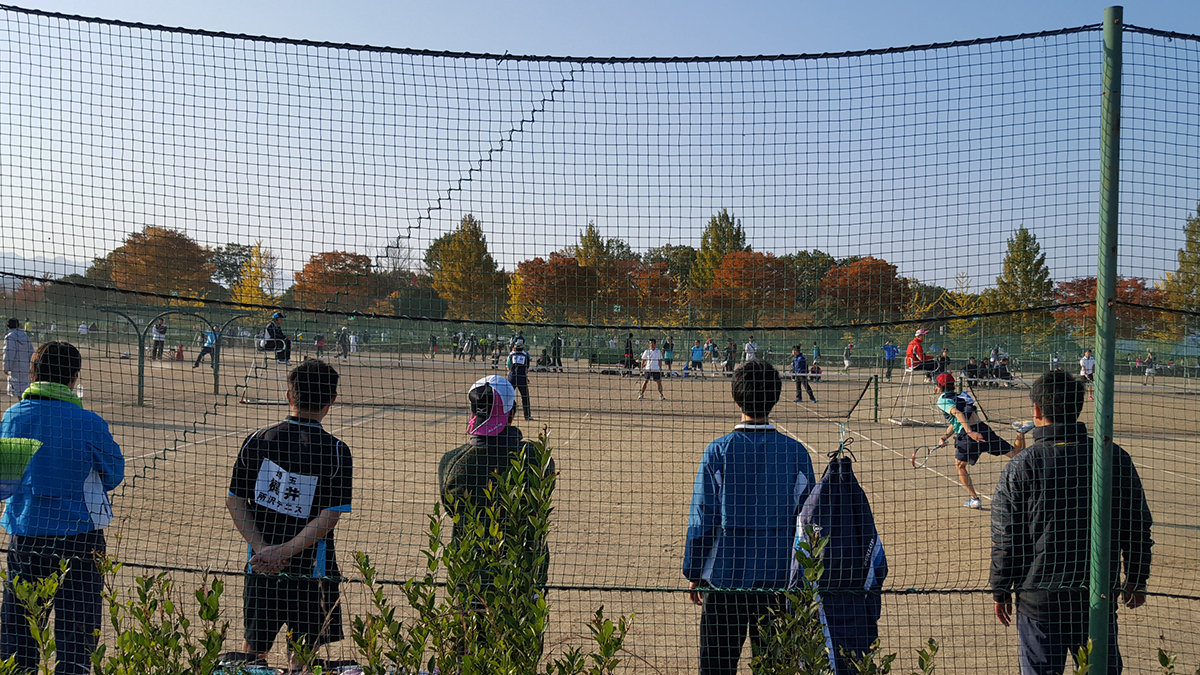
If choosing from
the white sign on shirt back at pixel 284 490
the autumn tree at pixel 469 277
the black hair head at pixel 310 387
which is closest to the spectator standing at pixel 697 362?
the autumn tree at pixel 469 277

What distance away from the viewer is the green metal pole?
2.55 meters

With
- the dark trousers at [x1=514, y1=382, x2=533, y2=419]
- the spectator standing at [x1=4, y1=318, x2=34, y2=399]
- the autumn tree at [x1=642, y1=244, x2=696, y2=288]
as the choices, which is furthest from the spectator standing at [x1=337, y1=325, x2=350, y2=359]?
the spectator standing at [x1=4, y1=318, x2=34, y2=399]

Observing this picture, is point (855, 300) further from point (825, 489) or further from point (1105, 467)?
point (1105, 467)

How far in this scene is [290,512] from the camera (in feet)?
10.1

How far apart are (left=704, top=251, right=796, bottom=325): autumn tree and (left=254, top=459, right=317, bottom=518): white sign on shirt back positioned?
183 cm

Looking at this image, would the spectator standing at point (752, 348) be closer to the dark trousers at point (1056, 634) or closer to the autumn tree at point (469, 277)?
the autumn tree at point (469, 277)

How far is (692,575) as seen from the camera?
121 inches

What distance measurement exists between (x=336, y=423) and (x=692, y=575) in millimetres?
12045

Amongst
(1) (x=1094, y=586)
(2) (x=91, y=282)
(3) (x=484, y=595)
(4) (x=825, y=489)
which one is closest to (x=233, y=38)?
(2) (x=91, y=282)

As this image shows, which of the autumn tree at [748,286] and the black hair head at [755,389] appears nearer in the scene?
the autumn tree at [748,286]

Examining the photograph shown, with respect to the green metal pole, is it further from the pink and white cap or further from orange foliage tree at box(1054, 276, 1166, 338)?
the pink and white cap

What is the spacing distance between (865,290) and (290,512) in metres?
2.52

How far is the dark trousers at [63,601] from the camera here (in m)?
3.11

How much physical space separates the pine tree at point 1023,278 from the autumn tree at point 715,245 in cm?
102
